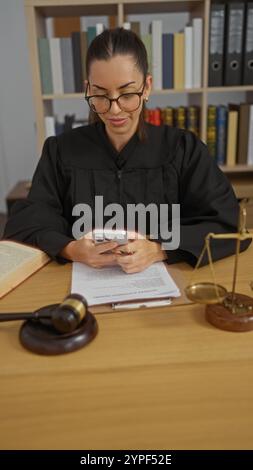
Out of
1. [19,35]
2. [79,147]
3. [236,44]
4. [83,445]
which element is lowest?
[83,445]

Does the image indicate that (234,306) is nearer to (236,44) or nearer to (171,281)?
(171,281)

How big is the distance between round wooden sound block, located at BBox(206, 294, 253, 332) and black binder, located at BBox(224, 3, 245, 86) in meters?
1.92

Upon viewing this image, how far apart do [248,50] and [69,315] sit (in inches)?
86.0

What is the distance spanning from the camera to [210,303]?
0.86 m

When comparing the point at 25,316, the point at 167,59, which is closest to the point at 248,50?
the point at 167,59

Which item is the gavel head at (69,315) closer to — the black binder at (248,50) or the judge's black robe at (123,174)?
the judge's black robe at (123,174)

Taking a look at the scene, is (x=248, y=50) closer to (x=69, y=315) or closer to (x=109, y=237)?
(x=109, y=237)

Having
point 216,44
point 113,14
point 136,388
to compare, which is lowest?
point 136,388

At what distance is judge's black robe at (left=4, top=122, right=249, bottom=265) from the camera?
4.79ft

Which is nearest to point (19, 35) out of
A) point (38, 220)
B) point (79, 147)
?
point (79, 147)

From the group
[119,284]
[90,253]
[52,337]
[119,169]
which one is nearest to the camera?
[52,337]

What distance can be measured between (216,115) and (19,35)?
1699 mm

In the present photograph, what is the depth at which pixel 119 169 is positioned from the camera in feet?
4.89

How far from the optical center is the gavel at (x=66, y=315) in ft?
2.56
